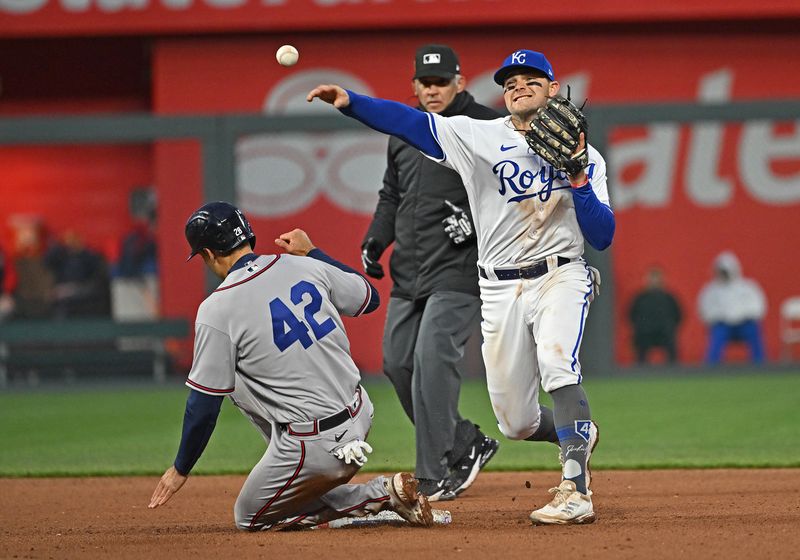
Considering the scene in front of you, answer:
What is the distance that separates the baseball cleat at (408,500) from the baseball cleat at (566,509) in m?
0.41

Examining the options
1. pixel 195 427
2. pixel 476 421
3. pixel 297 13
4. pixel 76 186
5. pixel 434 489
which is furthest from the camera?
pixel 76 186

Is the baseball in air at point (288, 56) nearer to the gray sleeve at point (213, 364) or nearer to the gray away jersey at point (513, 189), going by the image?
the gray away jersey at point (513, 189)

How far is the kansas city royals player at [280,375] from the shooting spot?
467cm

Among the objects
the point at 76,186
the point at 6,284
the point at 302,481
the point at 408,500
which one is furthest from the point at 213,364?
the point at 76,186

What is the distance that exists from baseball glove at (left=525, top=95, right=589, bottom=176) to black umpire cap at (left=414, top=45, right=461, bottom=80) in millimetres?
1254

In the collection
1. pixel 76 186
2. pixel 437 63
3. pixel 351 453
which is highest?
pixel 437 63

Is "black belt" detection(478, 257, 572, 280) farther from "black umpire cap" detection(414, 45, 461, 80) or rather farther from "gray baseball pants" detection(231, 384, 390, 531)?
"black umpire cap" detection(414, 45, 461, 80)

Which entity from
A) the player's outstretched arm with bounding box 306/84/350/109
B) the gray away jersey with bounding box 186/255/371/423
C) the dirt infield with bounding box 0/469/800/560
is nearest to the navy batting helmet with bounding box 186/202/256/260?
the gray away jersey with bounding box 186/255/371/423

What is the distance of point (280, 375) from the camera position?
15.6 ft

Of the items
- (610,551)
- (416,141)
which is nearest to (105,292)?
(416,141)

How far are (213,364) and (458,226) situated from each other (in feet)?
5.57

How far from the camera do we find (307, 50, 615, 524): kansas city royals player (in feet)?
16.1

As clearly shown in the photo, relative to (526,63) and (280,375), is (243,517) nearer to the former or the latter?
(280,375)

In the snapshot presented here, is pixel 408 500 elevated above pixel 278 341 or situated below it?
below
